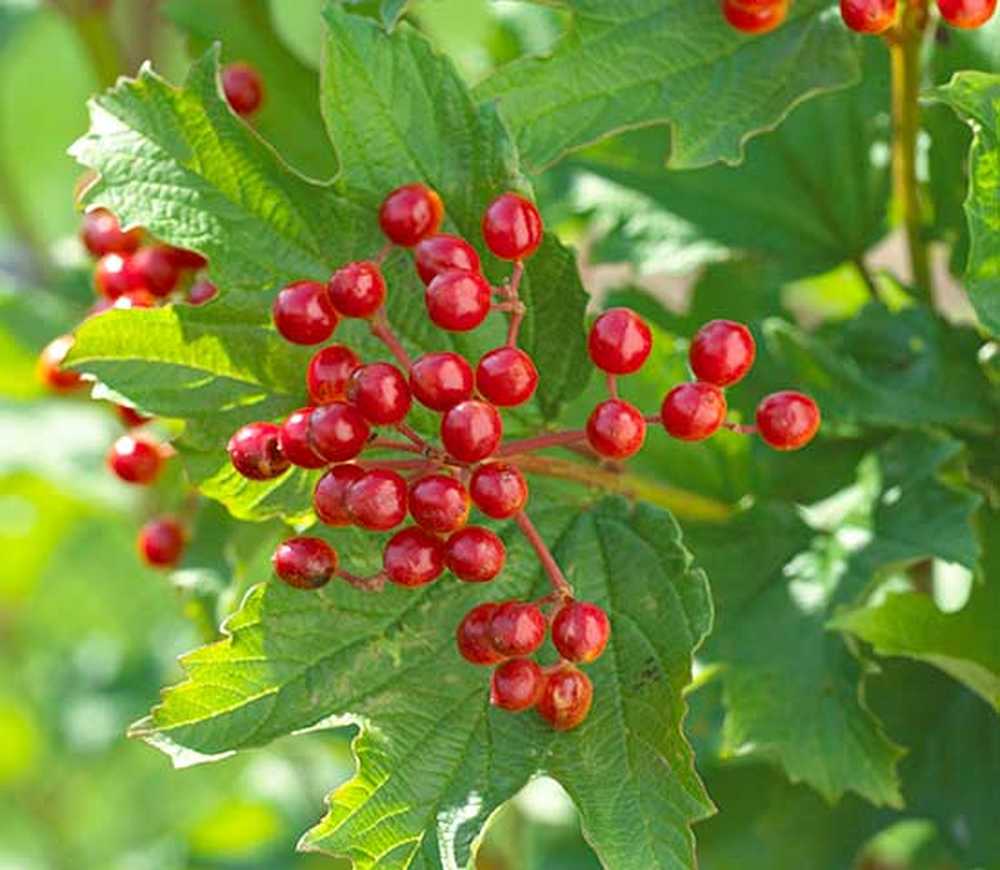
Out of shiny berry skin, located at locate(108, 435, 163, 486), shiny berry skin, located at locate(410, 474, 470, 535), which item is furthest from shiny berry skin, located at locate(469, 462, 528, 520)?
shiny berry skin, located at locate(108, 435, 163, 486)

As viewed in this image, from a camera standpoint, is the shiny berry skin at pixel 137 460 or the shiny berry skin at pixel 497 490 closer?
the shiny berry skin at pixel 497 490

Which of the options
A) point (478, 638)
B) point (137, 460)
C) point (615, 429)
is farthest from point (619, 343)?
point (137, 460)

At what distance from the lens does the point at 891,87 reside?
1054mm

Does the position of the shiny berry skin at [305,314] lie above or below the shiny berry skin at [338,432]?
above

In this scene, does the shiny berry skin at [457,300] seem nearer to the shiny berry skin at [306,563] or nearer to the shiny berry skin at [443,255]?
the shiny berry skin at [443,255]

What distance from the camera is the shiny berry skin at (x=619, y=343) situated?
0.83 meters

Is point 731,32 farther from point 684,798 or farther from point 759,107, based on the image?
point 684,798

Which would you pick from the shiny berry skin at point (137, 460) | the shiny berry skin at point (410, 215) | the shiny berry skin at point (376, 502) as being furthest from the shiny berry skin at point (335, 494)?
the shiny berry skin at point (137, 460)

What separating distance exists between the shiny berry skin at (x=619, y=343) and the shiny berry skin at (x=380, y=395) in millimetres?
92

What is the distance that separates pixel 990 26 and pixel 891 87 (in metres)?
0.11

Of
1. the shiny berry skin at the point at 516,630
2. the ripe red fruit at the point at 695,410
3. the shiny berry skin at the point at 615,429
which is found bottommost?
the shiny berry skin at the point at 516,630

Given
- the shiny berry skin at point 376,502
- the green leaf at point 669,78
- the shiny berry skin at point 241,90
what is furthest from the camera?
the shiny berry skin at point 241,90

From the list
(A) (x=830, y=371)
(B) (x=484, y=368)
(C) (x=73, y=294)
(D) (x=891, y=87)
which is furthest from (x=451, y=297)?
(C) (x=73, y=294)

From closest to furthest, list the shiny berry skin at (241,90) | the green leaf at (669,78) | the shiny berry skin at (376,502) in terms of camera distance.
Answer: the shiny berry skin at (376,502) → the green leaf at (669,78) → the shiny berry skin at (241,90)
